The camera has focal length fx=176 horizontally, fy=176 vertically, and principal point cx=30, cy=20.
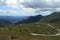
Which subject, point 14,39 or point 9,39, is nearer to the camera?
point 9,39
